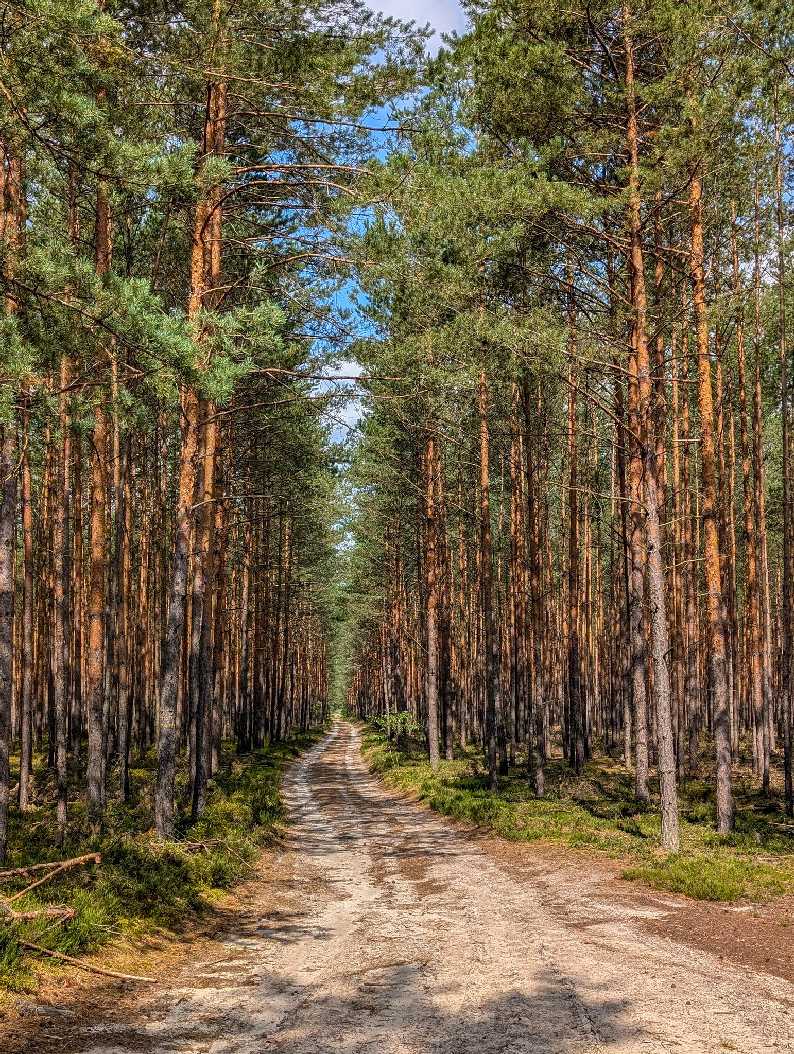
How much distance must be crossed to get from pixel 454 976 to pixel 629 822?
349 inches

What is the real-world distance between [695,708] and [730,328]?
33.3ft

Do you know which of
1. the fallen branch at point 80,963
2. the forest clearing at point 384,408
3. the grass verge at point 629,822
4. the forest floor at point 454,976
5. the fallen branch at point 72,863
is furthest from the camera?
the grass verge at point 629,822

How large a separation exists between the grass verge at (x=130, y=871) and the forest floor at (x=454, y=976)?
0.46 metres

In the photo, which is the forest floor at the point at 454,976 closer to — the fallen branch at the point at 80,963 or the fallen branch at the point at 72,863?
the fallen branch at the point at 80,963

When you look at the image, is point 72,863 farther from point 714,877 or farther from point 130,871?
point 714,877

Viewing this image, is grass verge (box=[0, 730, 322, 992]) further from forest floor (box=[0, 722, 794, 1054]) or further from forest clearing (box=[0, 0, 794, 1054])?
forest floor (box=[0, 722, 794, 1054])

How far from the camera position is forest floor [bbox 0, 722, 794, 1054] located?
5.15m

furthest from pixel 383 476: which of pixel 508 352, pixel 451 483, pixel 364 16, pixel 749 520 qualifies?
pixel 364 16

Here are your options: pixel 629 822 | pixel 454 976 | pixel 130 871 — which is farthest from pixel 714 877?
pixel 130 871

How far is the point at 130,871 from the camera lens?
29.0 ft

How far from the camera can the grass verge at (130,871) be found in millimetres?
6512

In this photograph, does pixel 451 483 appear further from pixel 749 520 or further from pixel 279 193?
pixel 279 193

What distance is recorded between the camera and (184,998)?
19.9 ft

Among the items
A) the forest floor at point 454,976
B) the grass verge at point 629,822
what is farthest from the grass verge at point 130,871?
the grass verge at point 629,822
